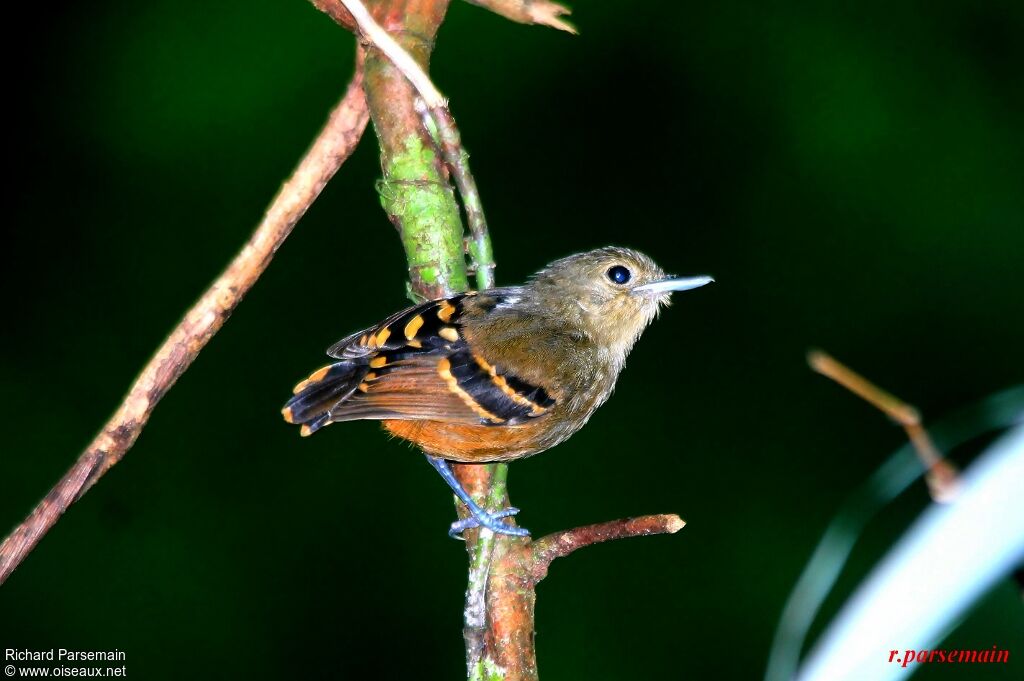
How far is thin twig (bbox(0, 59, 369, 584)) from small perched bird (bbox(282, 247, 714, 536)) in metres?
0.40

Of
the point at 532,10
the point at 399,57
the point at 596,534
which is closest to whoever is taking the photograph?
the point at 596,534

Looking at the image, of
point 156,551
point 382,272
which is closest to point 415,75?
point 382,272

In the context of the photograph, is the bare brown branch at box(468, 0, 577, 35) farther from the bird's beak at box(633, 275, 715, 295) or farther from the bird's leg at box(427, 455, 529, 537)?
the bird's leg at box(427, 455, 529, 537)

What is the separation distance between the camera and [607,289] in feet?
11.4

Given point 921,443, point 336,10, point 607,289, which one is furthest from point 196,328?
point 921,443

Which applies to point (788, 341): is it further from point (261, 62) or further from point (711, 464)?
point (261, 62)

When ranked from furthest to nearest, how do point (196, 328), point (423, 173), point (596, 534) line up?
point (423, 173)
point (196, 328)
point (596, 534)

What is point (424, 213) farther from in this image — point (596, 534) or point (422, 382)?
point (596, 534)

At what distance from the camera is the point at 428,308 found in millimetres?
3127

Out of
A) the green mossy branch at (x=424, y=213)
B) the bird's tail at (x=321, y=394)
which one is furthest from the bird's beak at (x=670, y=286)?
the bird's tail at (x=321, y=394)

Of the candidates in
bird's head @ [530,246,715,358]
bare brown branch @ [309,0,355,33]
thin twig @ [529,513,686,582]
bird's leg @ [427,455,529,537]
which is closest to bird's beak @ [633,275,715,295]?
bird's head @ [530,246,715,358]

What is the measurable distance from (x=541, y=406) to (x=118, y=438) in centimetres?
122

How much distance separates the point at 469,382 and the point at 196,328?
0.83 metres

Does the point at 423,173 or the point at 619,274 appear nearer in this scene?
the point at 423,173
